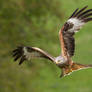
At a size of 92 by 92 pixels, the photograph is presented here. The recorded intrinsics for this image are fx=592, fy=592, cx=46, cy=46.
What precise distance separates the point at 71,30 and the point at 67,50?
0.52m

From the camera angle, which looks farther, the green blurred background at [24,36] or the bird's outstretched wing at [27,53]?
the green blurred background at [24,36]

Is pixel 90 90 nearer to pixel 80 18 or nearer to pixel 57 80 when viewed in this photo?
pixel 57 80

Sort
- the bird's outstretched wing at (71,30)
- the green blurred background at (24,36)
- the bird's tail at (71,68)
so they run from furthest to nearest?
the green blurred background at (24,36) < the bird's outstretched wing at (71,30) < the bird's tail at (71,68)

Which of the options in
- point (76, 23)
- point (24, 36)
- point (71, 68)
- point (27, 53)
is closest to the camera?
point (71, 68)

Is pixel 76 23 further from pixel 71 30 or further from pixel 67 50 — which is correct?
pixel 67 50

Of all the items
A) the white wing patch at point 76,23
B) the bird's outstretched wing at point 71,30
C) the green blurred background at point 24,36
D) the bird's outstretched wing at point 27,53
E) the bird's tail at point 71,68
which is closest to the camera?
the bird's tail at point 71,68

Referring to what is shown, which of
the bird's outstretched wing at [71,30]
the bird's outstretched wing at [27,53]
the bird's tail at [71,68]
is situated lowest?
the bird's tail at [71,68]

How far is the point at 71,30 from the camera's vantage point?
1264 cm

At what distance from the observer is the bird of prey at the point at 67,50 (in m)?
12.1

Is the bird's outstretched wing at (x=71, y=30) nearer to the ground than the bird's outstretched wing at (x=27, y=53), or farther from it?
farther from it

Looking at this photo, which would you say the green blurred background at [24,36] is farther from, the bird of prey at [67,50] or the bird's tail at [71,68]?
the bird's tail at [71,68]

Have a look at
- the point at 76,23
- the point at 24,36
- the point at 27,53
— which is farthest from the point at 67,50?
the point at 24,36

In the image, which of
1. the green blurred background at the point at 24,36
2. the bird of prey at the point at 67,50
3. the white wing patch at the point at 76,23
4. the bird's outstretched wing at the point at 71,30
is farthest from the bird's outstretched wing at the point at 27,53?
the green blurred background at the point at 24,36

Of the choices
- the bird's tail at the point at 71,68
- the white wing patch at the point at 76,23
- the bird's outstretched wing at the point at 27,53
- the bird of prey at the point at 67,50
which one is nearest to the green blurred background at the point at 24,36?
the bird's outstretched wing at the point at 27,53
